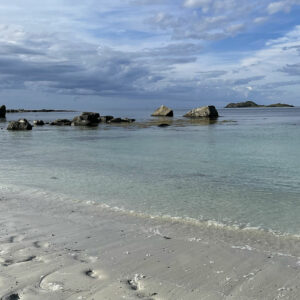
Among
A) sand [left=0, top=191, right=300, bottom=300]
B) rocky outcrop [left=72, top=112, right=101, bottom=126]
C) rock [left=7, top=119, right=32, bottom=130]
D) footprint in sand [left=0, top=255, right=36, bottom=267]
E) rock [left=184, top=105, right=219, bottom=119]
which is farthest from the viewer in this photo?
rock [left=184, top=105, right=219, bottom=119]

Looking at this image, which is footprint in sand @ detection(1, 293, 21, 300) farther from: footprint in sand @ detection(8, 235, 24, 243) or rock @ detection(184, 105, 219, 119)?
rock @ detection(184, 105, 219, 119)

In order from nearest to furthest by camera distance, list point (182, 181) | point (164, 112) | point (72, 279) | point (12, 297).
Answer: point (12, 297)
point (72, 279)
point (182, 181)
point (164, 112)

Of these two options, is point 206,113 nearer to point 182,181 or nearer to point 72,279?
point 182,181

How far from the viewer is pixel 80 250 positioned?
5.82 meters

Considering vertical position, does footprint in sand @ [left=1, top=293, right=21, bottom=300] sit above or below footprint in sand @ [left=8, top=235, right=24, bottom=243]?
above

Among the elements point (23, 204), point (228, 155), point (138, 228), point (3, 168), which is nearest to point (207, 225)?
point (138, 228)

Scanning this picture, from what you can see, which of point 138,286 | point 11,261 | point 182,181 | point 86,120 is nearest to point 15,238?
point 11,261

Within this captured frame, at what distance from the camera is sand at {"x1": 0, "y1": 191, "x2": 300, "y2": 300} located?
14.2 ft

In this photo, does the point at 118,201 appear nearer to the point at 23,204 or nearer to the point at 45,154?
the point at 23,204

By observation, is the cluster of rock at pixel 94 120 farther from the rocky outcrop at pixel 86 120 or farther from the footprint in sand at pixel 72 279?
the footprint in sand at pixel 72 279

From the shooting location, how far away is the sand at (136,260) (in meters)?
4.32

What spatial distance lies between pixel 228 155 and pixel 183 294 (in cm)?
1557

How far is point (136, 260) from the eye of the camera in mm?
5375

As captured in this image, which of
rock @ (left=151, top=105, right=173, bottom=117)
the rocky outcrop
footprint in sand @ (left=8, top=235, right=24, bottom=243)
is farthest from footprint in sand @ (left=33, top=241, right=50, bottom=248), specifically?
rock @ (left=151, top=105, right=173, bottom=117)
